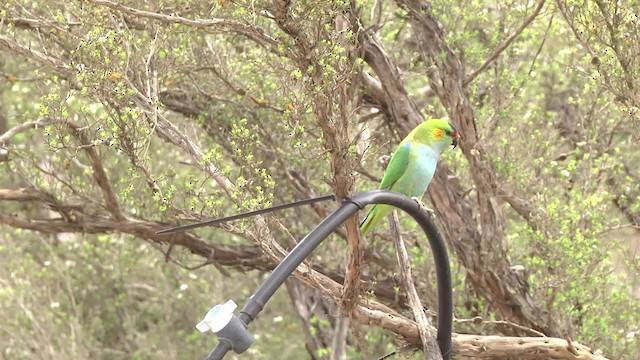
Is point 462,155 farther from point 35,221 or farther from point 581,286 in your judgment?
point 35,221

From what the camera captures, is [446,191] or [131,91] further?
[446,191]

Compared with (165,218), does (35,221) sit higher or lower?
higher

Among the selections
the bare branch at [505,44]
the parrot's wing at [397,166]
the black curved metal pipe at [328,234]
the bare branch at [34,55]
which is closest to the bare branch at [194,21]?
the parrot's wing at [397,166]

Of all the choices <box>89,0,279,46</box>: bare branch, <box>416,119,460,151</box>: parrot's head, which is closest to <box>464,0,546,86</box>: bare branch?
<box>416,119,460,151</box>: parrot's head

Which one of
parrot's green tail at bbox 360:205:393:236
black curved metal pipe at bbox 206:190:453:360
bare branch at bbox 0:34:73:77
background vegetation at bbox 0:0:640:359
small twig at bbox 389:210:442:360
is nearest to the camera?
black curved metal pipe at bbox 206:190:453:360

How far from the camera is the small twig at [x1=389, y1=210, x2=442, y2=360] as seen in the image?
584cm

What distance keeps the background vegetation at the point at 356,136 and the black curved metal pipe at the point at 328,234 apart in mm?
474

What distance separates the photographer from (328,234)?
151 inches

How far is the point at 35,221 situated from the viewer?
8781mm

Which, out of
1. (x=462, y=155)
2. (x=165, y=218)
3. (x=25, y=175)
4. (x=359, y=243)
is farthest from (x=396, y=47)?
(x=359, y=243)

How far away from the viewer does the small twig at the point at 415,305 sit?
5.84m

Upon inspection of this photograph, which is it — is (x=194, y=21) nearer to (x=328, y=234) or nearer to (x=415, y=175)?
(x=415, y=175)

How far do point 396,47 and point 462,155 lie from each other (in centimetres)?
110

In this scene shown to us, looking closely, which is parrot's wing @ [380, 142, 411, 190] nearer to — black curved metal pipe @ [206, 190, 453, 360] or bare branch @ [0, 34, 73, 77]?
black curved metal pipe @ [206, 190, 453, 360]
